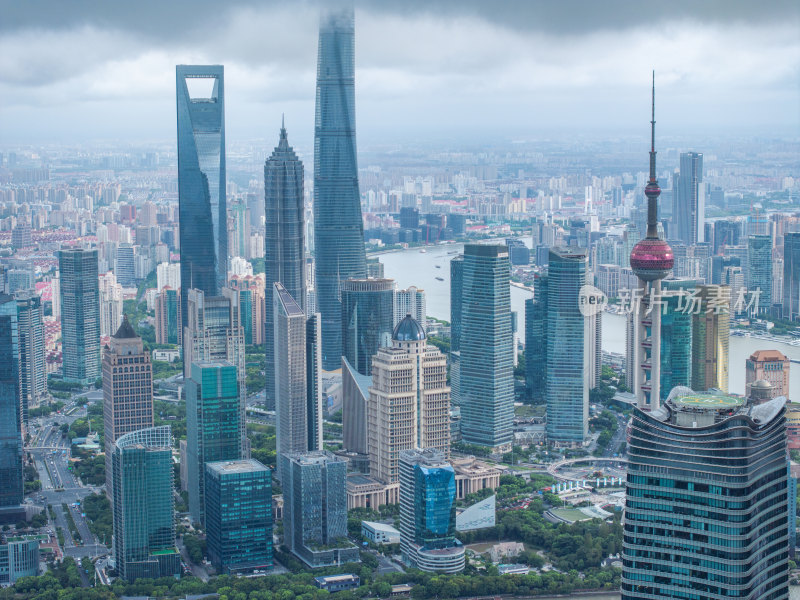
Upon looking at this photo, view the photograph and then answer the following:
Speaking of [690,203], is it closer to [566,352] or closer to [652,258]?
[566,352]

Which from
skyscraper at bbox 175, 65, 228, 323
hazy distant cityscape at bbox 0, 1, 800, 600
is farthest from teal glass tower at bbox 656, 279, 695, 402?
skyscraper at bbox 175, 65, 228, 323

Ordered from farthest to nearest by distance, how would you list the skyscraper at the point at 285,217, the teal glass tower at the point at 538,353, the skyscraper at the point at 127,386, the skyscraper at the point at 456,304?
the skyscraper at the point at 285,217 → the skyscraper at the point at 456,304 → the teal glass tower at the point at 538,353 → the skyscraper at the point at 127,386

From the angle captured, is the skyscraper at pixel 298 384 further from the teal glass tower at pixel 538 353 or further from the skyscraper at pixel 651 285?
the teal glass tower at pixel 538 353

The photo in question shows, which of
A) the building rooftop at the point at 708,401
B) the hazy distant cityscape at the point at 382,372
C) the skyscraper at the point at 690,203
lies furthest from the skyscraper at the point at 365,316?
the skyscraper at the point at 690,203

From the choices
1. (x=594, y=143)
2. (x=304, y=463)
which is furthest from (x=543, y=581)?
(x=594, y=143)

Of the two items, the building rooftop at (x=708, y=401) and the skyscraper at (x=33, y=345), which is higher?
the building rooftop at (x=708, y=401)

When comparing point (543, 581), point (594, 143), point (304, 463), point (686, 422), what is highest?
point (594, 143)

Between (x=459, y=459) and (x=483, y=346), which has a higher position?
(x=483, y=346)

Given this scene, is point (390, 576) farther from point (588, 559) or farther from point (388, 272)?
point (388, 272)
